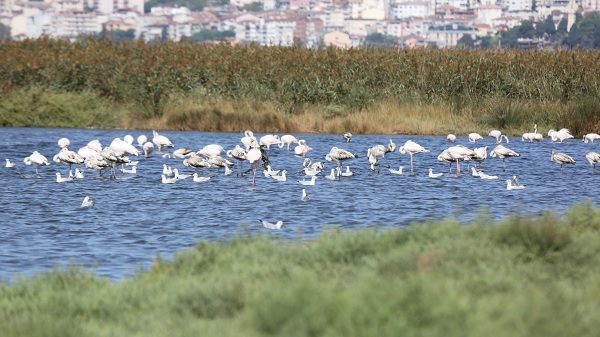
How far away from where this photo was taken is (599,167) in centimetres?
2600

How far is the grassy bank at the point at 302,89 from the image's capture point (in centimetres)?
3484

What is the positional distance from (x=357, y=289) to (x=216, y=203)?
41.1 feet

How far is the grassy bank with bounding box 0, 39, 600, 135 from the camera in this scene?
3484cm

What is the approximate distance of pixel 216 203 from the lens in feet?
66.2

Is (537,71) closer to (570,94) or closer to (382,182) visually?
(570,94)

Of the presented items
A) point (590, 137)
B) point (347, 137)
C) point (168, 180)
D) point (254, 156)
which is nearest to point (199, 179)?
point (168, 180)

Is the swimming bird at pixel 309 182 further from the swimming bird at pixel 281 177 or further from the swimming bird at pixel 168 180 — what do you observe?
the swimming bird at pixel 168 180

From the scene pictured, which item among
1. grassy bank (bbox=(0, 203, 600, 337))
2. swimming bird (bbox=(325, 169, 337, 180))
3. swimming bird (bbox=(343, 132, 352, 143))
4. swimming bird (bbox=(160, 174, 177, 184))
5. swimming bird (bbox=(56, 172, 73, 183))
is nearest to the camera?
grassy bank (bbox=(0, 203, 600, 337))

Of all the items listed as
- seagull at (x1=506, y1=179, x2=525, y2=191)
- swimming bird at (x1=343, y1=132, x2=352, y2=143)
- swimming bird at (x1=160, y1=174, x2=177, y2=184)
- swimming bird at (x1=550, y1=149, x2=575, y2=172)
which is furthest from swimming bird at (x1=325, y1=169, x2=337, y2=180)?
swimming bird at (x1=343, y1=132, x2=352, y2=143)

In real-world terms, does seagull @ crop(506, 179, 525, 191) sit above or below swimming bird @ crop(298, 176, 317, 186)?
above

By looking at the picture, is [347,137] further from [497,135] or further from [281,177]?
[281,177]

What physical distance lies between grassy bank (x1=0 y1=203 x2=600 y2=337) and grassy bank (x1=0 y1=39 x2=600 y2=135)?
21.9 m

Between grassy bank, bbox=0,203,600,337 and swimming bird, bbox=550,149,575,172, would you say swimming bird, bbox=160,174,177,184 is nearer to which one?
swimming bird, bbox=550,149,575,172

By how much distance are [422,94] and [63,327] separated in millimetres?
29325
